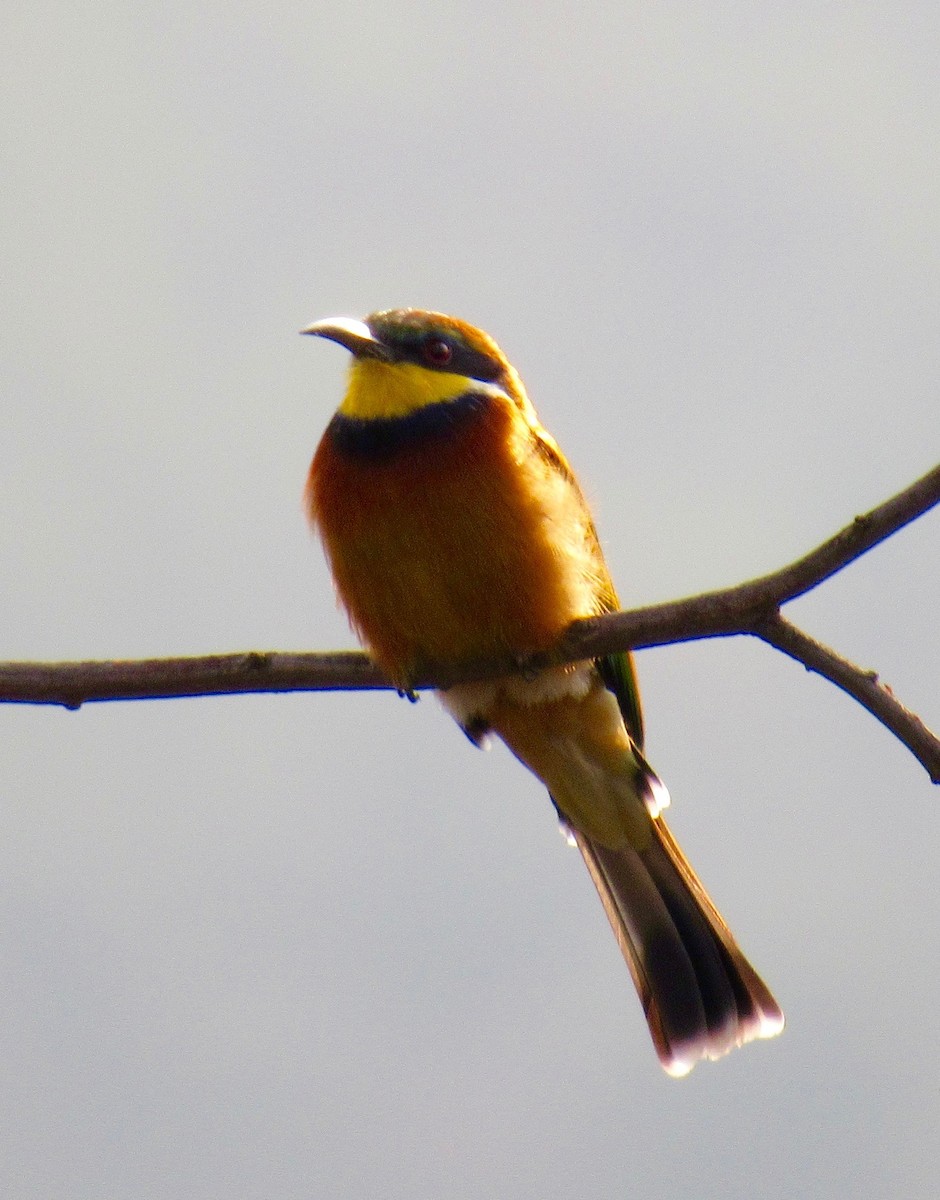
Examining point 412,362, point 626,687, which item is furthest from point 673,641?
point 412,362

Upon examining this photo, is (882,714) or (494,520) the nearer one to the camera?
(882,714)

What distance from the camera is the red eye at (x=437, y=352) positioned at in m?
4.77

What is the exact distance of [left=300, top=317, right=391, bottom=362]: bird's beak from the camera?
4.73 m

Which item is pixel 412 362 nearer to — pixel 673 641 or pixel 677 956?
pixel 673 641

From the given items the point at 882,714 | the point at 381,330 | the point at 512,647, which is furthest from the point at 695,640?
the point at 381,330

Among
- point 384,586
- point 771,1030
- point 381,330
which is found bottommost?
point 771,1030

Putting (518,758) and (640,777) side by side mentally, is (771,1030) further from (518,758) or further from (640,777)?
(518,758)

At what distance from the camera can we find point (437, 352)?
4.79 m

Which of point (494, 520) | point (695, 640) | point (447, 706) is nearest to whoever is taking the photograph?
point (695, 640)

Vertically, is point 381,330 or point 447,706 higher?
point 381,330

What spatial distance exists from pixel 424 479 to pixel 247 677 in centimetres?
104

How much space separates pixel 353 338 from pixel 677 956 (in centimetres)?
249

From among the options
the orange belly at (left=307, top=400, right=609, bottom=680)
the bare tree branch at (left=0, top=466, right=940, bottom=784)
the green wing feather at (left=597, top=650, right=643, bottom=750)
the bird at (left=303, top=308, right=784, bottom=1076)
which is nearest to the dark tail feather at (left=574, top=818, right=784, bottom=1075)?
the bird at (left=303, top=308, right=784, bottom=1076)

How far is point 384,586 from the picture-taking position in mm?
4246
